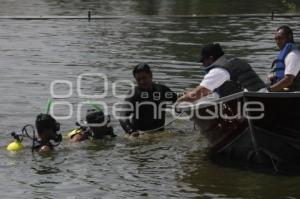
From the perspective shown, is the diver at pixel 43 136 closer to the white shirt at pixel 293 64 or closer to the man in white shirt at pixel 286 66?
the man in white shirt at pixel 286 66

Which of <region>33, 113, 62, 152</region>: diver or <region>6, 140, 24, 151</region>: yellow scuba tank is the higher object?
<region>33, 113, 62, 152</region>: diver

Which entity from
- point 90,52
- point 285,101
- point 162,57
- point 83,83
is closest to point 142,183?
point 285,101

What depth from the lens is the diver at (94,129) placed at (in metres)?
10.8

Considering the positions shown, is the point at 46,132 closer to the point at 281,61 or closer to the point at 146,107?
the point at 146,107

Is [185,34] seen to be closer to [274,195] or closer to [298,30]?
[298,30]

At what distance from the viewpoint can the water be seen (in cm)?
876

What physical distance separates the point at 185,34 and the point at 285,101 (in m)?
17.4

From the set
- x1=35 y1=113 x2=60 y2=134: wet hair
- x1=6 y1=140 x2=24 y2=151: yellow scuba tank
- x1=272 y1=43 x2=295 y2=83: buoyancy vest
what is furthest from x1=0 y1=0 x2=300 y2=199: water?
x1=272 y1=43 x2=295 y2=83: buoyancy vest

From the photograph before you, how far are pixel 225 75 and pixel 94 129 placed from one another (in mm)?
2730

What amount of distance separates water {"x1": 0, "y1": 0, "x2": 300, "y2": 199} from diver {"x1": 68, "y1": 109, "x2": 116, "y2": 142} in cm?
15

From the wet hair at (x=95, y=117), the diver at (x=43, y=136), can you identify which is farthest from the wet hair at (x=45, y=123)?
the wet hair at (x=95, y=117)

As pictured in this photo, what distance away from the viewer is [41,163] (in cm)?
989

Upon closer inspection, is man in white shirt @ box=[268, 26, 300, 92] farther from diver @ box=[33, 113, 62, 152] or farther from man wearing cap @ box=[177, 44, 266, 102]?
diver @ box=[33, 113, 62, 152]

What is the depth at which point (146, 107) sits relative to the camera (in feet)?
36.5
